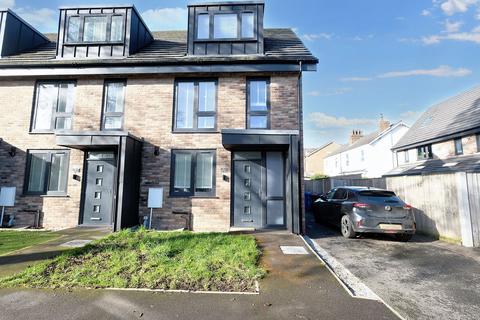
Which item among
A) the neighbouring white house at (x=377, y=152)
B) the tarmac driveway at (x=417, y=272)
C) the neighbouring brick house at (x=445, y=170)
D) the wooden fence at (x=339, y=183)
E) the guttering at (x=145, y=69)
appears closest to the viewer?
the tarmac driveway at (x=417, y=272)

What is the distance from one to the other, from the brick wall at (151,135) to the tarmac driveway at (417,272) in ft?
12.9

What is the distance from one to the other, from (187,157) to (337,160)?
30.1 metres

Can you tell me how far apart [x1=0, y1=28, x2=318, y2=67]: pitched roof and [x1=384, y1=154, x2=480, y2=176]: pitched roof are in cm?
807

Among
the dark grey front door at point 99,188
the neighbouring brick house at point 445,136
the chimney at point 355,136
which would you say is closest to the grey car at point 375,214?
the dark grey front door at point 99,188

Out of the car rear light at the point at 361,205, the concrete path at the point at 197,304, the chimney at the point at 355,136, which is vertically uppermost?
the chimney at the point at 355,136

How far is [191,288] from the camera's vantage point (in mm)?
3705

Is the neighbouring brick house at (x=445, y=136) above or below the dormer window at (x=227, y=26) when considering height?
below

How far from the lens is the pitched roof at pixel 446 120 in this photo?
15.3 metres

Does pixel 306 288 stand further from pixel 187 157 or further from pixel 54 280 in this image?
pixel 187 157

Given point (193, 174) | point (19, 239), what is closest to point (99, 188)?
point (19, 239)

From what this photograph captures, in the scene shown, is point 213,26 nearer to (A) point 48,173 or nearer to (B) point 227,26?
(B) point 227,26

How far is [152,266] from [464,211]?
8.13m

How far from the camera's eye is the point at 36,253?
5199 millimetres

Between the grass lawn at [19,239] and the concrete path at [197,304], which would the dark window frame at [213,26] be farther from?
the concrete path at [197,304]
